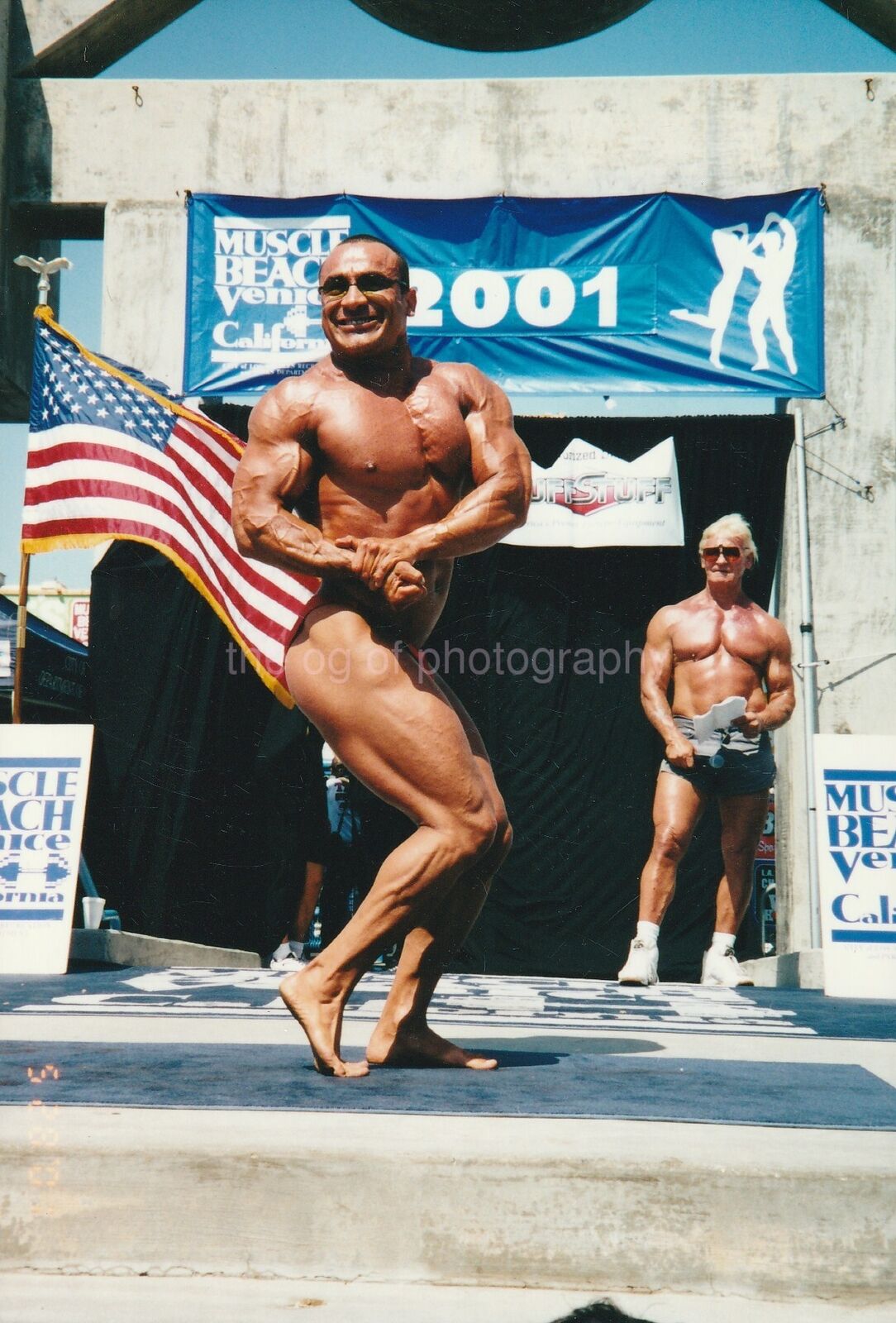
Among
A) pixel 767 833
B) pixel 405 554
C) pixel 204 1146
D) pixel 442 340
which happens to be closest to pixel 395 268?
pixel 405 554

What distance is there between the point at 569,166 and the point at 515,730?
3.73 m

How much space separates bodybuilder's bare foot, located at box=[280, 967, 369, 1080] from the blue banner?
5940 millimetres

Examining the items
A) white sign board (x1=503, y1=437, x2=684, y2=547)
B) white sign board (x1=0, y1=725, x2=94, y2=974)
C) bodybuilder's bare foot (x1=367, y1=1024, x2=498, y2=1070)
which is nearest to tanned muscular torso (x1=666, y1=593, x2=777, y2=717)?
white sign board (x1=503, y1=437, x2=684, y2=547)

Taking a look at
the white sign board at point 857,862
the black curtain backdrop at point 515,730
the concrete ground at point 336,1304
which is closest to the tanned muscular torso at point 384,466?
the concrete ground at point 336,1304

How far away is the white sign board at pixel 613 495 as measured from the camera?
822 centimetres

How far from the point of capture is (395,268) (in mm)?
2852

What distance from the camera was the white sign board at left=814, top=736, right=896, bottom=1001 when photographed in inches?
205

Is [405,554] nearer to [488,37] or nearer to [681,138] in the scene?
[681,138]

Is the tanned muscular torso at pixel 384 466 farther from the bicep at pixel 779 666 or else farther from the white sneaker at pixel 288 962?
the white sneaker at pixel 288 962

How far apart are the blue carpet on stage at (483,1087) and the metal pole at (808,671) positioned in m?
4.97

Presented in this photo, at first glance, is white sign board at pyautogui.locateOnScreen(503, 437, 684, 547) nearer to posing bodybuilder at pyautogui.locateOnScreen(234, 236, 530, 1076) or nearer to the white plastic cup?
the white plastic cup

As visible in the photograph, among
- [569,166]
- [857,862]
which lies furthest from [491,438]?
[569,166]

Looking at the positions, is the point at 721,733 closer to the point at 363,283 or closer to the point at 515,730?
the point at 515,730

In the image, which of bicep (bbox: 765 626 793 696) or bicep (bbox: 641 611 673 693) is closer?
bicep (bbox: 765 626 793 696)
